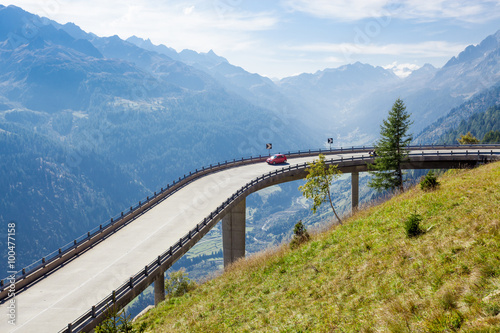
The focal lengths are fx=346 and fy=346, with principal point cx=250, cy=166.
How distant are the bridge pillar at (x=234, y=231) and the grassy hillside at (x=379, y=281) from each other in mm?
22619

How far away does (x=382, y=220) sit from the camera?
66.0ft

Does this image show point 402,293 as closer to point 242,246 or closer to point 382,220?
point 382,220

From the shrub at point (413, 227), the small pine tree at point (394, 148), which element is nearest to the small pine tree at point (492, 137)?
the small pine tree at point (394, 148)

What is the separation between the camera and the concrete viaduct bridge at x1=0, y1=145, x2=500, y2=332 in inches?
755

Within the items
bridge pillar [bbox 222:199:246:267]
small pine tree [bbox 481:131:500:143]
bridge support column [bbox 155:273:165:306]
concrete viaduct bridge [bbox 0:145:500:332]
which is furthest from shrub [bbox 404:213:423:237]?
small pine tree [bbox 481:131:500:143]

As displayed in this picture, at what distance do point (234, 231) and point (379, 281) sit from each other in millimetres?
34383

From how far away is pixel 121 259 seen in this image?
26031mm

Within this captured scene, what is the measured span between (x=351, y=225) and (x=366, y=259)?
7280 mm

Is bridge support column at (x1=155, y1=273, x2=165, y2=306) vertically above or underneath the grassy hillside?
underneath

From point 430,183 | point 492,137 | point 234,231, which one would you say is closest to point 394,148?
point 234,231

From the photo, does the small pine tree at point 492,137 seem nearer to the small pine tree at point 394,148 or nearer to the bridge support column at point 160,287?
the small pine tree at point 394,148

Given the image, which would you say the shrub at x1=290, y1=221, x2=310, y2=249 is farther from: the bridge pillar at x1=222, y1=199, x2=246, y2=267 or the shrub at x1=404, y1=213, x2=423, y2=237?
the bridge pillar at x1=222, y1=199, x2=246, y2=267

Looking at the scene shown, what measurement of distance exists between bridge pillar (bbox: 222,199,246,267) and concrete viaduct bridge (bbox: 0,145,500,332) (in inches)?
5.2

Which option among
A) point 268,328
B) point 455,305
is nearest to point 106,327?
point 268,328
